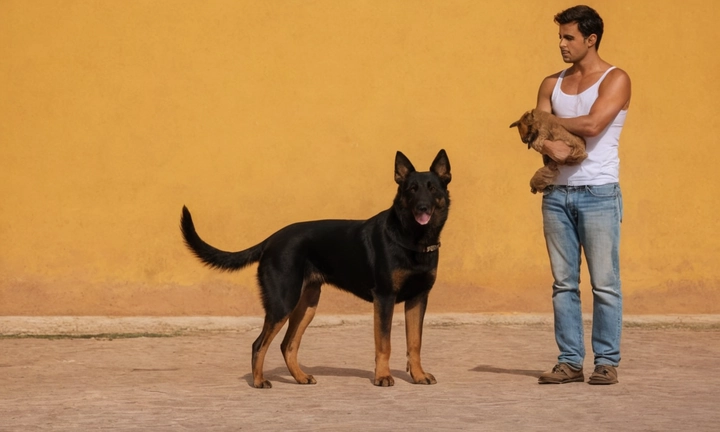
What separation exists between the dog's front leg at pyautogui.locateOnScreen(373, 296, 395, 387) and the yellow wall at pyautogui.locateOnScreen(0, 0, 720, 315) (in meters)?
2.67

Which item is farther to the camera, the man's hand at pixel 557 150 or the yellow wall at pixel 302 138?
the yellow wall at pixel 302 138

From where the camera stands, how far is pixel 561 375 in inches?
264

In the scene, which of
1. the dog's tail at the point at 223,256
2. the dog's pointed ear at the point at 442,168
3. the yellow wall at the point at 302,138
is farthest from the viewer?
the yellow wall at the point at 302,138

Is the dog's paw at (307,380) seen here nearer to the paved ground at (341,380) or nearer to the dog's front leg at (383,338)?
the paved ground at (341,380)

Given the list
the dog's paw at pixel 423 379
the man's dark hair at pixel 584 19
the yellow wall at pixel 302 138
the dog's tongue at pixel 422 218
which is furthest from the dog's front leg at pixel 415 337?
the yellow wall at pixel 302 138

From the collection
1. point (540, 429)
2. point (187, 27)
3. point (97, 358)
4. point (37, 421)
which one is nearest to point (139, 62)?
point (187, 27)

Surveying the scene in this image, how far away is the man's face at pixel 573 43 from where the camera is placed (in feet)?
21.4

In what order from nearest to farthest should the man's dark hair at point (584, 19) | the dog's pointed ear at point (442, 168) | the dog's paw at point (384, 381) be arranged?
the man's dark hair at point (584, 19) < the dog's paw at point (384, 381) < the dog's pointed ear at point (442, 168)

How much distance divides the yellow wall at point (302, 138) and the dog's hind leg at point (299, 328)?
2199mm

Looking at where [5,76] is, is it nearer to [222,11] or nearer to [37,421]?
[222,11]

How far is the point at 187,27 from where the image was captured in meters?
9.27

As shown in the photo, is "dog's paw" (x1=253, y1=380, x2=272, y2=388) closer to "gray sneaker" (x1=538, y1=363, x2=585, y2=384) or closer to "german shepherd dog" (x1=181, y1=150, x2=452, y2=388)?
"german shepherd dog" (x1=181, y1=150, x2=452, y2=388)

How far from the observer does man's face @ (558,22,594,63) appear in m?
6.53

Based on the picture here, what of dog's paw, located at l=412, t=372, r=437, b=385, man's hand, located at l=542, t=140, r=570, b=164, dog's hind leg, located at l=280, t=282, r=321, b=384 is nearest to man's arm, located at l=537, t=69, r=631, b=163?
man's hand, located at l=542, t=140, r=570, b=164
